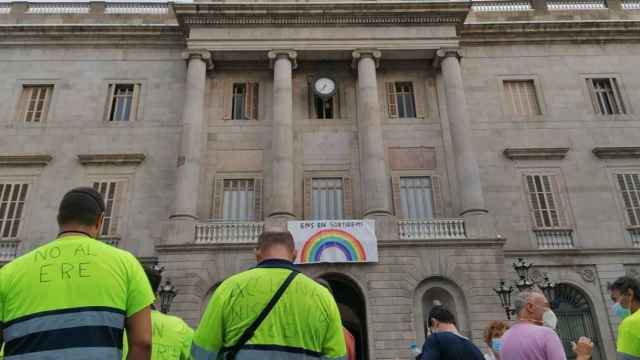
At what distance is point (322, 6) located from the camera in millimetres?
20656

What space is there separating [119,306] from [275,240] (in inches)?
43.8

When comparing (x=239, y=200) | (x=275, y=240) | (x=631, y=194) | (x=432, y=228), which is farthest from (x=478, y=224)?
(x=275, y=240)

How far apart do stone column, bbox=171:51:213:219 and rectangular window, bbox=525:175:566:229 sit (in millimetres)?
13807

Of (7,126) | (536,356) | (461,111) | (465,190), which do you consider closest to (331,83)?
(461,111)

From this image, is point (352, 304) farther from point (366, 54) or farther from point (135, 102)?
point (135, 102)

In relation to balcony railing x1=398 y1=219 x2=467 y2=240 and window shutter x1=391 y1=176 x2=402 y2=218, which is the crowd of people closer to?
balcony railing x1=398 y1=219 x2=467 y2=240

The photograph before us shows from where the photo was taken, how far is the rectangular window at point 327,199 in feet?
63.5

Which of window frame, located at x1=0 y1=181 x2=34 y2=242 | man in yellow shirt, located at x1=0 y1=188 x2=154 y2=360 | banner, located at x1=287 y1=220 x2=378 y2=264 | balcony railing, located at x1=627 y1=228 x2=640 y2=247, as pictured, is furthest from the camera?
balcony railing, located at x1=627 y1=228 x2=640 y2=247

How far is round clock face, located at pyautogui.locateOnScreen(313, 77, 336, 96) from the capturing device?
20859 mm

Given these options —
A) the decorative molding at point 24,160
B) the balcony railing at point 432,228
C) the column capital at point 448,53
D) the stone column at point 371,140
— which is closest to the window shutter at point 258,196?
the stone column at point 371,140

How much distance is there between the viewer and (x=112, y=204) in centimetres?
1923

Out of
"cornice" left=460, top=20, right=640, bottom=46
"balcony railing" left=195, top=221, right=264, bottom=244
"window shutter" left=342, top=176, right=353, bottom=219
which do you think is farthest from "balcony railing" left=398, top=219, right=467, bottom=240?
"cornice" left=460, top=20, right=640, bottom=46

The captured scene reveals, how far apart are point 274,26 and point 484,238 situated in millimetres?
12652

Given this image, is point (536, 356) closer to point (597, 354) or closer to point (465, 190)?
point (465, 190)
